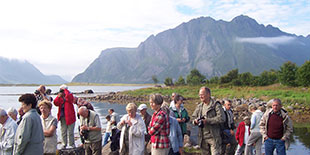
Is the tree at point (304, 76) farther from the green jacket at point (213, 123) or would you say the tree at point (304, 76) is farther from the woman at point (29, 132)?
the woman at point (29, 132)

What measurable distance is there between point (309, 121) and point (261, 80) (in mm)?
46179

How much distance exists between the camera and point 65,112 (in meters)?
7.74

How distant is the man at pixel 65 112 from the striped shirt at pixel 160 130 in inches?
140

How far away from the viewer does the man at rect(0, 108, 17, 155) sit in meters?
4.86

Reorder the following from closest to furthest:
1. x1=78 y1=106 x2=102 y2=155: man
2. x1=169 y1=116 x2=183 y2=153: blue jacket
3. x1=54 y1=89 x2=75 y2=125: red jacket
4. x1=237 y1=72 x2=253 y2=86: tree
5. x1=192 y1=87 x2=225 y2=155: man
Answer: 1. x1=169 y1=116 x2=183 y2=153: blue jacket
2. x1=192 y1=87 x2=225 y2=155: man
3. x1=78 y1=106 x2=102 y2=155: man
4. x1=54 y1=89 x2=75 y2=125: red jacket
5. x1=237 y1=72 x2=253 y2=86: tree

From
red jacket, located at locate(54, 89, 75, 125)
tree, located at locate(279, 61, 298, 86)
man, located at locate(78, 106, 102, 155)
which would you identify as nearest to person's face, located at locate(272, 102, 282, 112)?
man, located at locate(78, 106, 102, 155)

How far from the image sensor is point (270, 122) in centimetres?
637

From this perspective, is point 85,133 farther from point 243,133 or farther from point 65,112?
point 243,133

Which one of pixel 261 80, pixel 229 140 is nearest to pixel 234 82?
pixel 261 80

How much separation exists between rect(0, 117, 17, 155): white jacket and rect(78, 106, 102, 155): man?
1665 mm

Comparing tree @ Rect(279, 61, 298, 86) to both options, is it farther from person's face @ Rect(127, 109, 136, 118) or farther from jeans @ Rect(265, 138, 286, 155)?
person's face @ Rect(127, 109, 136, 118)

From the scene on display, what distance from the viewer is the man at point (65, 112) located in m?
7.65

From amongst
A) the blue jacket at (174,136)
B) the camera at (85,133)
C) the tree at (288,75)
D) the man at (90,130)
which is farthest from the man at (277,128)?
the tree at (288,75)

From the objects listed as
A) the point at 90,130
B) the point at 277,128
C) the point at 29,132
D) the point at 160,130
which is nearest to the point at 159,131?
the point at 160,130
